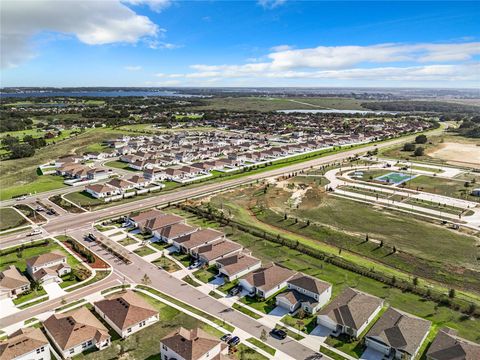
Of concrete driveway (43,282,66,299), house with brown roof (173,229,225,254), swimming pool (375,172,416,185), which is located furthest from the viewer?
swimming pool (375,172,416,185)

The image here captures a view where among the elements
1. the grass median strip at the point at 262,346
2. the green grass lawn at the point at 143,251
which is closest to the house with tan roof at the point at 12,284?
the green grass lawn at the point at 143,251

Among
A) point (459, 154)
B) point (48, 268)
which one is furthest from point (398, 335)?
point (459, 154)

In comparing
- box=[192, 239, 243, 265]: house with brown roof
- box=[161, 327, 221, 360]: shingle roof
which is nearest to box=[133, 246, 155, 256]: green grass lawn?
box=[192, 239, 243, 265]: house with brown roof

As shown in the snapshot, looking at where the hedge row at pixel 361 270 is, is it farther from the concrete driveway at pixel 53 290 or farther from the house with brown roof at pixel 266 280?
the concrete driveway at pixel 53 290

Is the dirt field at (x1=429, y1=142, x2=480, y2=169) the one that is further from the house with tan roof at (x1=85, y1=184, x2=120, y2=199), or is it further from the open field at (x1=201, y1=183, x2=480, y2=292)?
the house with tan roof at (x1=85, y1=184, x2=120, y2=199)

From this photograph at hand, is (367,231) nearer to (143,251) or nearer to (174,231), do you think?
(174,231)

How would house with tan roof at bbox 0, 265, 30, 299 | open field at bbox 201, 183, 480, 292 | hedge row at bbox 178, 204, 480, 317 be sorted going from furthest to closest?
open field at bbox 201, 183, 480, 292, house with tan roof at bbox 0, 265, 30, 299, hedge row at bbox 178, 204, 480, 317
